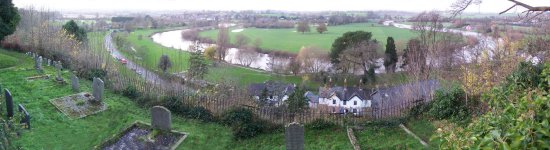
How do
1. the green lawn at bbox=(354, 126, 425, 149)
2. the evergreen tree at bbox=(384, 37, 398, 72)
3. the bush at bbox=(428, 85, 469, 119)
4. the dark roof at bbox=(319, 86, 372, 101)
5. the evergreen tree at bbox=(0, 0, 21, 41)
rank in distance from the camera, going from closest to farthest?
the green lawn at bbox=(354, 126, 425, 149) < the bush at bbox=(428, 85, 469, 119) < the evergreen tree at bbox=(0, 0, 21, 41) < the dark roof at bbox=(319, 86, 372, 101) < the evergreen tree at bbox=(384, 37, 398, 72)

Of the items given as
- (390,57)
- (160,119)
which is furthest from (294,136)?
(390,57)

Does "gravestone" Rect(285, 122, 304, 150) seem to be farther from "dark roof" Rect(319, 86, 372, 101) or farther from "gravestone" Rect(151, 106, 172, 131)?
"dark roof" Rect(319, 86, 372, 101)

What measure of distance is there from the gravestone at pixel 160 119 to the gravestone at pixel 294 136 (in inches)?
196

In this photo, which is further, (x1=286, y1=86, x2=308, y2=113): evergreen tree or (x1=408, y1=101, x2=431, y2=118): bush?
(x1=286, y1=86, x2=308, y2=113): evergreen tree

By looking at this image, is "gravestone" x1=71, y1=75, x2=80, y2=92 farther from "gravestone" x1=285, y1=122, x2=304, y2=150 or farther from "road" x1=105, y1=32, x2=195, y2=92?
"gravestone" x1=285, y1=122, x2=304, y2=150

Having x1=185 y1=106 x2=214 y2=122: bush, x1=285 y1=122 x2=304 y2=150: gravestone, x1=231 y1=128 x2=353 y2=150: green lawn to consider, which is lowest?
x1=231 y1=128 x2=353 y2=150: green lawn

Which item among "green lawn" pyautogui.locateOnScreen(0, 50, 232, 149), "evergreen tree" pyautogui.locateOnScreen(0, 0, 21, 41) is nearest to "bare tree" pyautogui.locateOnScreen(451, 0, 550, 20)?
"green lawn" pyautogui.locateOnScreen(0, 50, 232, 149)

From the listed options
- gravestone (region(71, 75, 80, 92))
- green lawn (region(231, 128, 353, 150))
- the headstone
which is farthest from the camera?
gravestone (region(71, 75, 80, 92))

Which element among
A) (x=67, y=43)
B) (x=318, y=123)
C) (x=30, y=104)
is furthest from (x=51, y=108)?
(x=67, y=43)

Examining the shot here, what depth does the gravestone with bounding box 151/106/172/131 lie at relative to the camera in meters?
14.2

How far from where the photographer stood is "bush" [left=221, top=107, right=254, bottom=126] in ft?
48.2

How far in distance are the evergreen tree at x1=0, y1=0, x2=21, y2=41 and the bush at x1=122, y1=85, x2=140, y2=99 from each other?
15059 millimetres

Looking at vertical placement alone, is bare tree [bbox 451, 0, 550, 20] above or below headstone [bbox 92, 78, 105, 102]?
above

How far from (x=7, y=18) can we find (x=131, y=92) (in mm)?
15869
